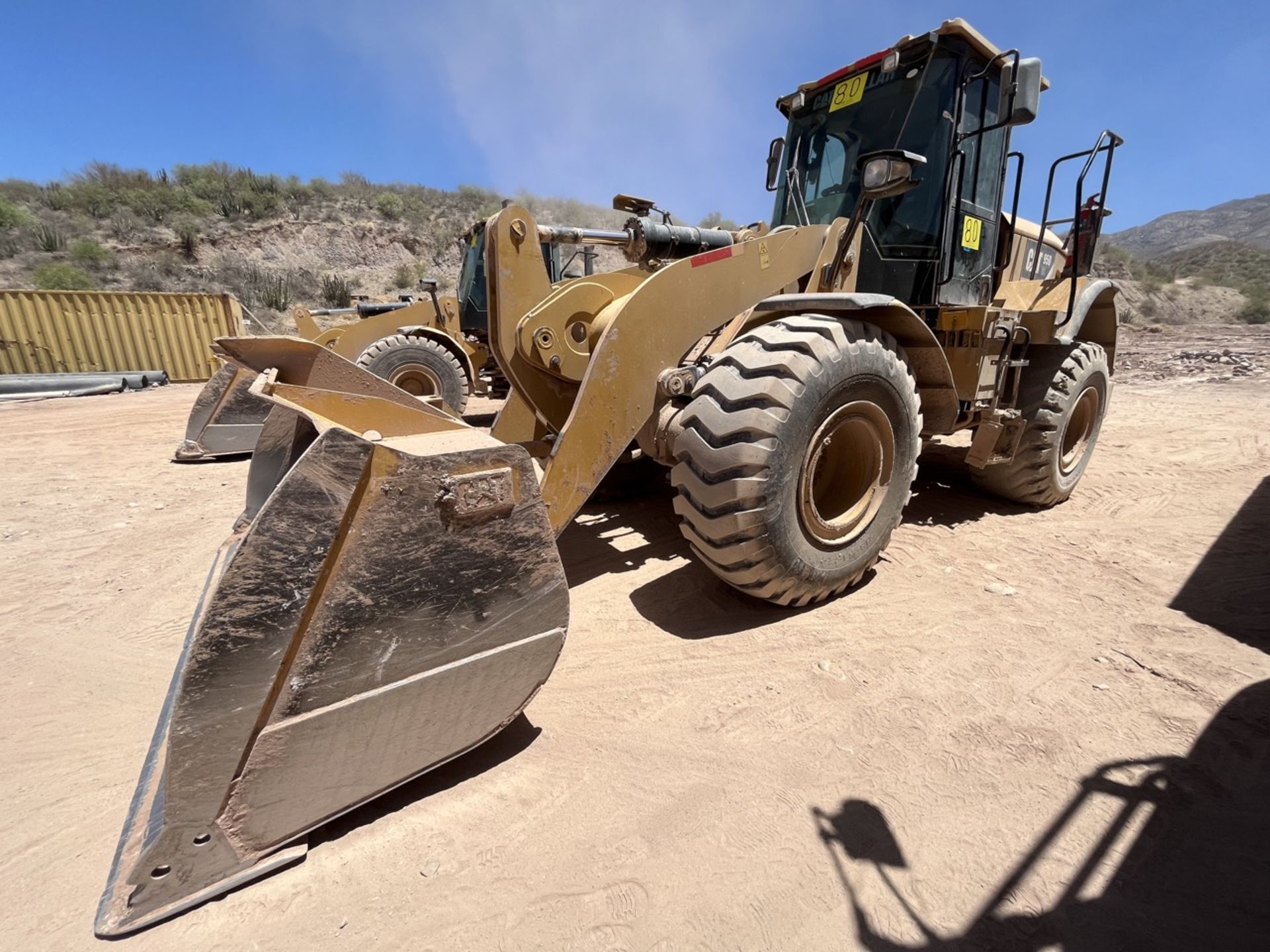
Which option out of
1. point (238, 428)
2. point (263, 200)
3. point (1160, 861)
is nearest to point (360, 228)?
point (263, 200)

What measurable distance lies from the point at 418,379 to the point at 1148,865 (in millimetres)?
8005

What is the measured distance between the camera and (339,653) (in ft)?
5.32

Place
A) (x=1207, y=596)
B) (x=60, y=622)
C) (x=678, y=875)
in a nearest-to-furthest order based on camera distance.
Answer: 1. (x=678, y=875)
2. (x=60, y=622)
3. (x=1207, y=596)

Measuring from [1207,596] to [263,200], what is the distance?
94.5 ft

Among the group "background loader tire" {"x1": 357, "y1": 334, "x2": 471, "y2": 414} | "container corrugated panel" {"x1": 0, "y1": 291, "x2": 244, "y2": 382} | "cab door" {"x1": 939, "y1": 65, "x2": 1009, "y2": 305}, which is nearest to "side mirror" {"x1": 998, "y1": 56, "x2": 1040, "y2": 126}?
"cab door" {"x1": 939, "y1": 65, "x2": 1009, "y2": 305}

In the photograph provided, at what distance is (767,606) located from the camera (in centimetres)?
301

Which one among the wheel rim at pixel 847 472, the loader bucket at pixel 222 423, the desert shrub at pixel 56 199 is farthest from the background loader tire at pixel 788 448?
the desert shrub at pixel 56 199

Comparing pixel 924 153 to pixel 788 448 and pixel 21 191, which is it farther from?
pixel 21 191

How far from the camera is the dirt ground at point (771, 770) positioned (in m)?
1.50

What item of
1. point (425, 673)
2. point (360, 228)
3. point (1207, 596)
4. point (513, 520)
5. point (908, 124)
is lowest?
point (1207, 596)

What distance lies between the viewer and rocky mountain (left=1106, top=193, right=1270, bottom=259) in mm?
72000

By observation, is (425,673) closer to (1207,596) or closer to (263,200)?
(1207,596)

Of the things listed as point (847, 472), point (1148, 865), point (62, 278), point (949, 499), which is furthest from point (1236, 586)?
point (62, 278)

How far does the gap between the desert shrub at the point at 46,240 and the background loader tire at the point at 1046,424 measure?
87.9 ft
